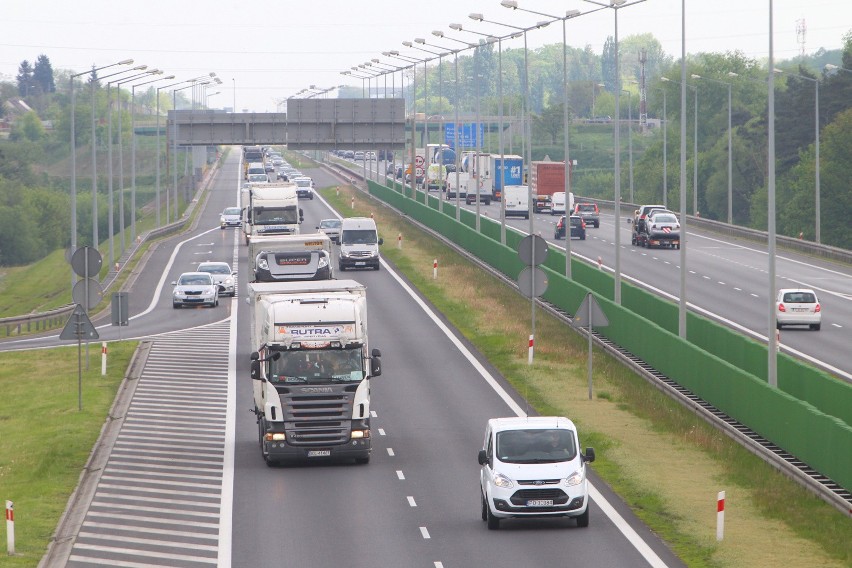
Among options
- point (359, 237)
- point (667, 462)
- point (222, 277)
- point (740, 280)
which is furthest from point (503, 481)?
point (359, 237)

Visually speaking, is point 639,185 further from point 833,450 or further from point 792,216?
point 833,450

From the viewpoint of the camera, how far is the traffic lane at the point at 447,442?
2356 cm

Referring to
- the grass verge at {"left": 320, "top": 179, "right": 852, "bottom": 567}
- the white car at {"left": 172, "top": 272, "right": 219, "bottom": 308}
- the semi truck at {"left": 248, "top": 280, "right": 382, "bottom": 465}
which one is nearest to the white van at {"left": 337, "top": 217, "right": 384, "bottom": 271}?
the white car at {"left": 172, "top": 272, "right": 219, "bottom": 308}

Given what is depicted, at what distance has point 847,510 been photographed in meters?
25.8

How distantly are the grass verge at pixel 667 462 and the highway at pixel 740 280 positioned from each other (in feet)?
22.6

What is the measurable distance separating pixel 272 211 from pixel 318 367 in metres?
45.7

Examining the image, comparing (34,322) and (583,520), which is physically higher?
(34,322)

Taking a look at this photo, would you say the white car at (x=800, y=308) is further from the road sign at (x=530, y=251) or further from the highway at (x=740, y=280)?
the road sign at (x=530, y=251)

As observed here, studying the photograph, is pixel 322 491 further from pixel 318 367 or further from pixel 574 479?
Result: pixel 574 479

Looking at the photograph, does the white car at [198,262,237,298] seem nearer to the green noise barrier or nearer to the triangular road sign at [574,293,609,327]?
the green noise barrier

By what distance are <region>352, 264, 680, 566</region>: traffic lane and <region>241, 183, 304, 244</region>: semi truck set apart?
16189 mm

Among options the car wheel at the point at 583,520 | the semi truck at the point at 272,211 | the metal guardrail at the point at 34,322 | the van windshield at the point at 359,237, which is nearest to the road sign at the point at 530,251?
the car wheel at the point at 583,520

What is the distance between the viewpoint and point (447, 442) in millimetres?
33812

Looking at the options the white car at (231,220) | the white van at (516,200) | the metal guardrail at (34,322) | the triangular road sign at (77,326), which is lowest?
the metal guardrail at (34,322)
